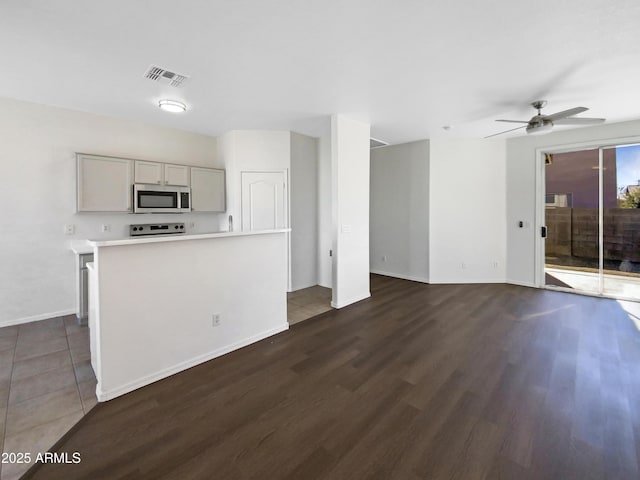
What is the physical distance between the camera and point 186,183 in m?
4.55

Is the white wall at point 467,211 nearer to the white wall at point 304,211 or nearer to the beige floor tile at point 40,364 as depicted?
→ the white wall at point 304,211

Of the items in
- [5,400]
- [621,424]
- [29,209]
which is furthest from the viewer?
[29,209]

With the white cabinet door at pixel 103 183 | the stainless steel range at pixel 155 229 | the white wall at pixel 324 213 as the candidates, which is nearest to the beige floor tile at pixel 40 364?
the white cabinet door at pixel 103 183

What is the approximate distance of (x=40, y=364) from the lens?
100 inches

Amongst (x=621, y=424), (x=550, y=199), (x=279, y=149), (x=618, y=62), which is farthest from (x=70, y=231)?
(x=550, y=199)

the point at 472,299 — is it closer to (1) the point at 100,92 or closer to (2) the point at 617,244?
(2) the point at 617,244

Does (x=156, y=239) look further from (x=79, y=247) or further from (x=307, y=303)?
(x=307, y=303)

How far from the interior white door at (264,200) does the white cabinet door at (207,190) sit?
1.51 feet

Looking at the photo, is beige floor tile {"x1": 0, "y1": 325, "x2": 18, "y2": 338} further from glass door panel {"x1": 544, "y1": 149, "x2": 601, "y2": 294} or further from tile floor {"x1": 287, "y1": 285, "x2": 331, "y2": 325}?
glass door panel {"x1": 544, "y1": 149, "x2": 601, "y2": 294}

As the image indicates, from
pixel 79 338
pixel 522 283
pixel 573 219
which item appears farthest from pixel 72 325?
pixel 573 219

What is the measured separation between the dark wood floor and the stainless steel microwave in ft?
8.85

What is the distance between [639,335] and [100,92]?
264 inches

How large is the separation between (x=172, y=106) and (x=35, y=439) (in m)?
3.42

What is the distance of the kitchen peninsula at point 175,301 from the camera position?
2.07 m
